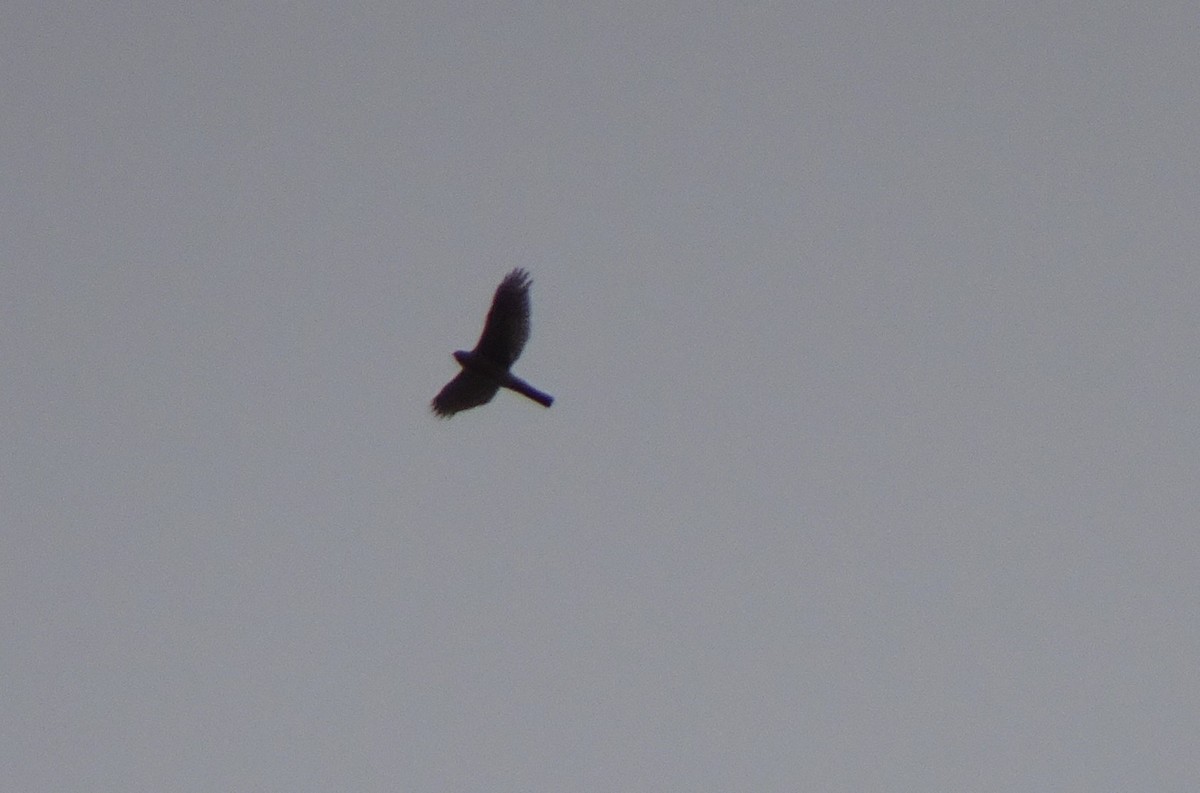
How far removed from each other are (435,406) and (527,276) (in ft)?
7.67

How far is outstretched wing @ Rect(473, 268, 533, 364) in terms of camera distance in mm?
29156

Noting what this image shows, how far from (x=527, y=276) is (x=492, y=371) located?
1.39m

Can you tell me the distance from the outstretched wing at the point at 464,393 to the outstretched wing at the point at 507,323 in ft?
1.48

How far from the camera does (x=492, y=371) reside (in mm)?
29406

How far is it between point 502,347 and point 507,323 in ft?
1.15

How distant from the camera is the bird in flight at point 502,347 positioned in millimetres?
29172

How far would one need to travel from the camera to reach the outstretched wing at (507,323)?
29156 millimetres

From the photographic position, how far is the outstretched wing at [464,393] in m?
29.7

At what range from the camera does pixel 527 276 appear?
96.6 feet

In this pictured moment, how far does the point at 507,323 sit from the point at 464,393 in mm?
1393

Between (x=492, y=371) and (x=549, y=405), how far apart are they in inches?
36.0

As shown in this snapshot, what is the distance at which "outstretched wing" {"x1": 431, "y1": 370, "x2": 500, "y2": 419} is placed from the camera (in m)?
29.7

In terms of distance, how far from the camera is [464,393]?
98.4 feet

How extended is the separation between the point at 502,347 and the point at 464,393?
109cm
